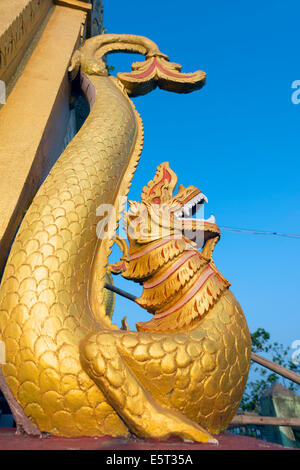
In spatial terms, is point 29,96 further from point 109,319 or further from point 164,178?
point 109,319

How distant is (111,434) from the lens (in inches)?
53.1

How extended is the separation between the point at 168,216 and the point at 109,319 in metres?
0.80

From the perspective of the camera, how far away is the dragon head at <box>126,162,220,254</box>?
1993mm

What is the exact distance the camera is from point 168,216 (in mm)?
2062

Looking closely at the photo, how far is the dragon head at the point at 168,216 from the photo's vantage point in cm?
199

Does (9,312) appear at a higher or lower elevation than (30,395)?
higher

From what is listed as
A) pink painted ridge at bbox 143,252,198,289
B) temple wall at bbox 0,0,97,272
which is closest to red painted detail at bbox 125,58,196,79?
temple wall at bbox 0,0,97,272
